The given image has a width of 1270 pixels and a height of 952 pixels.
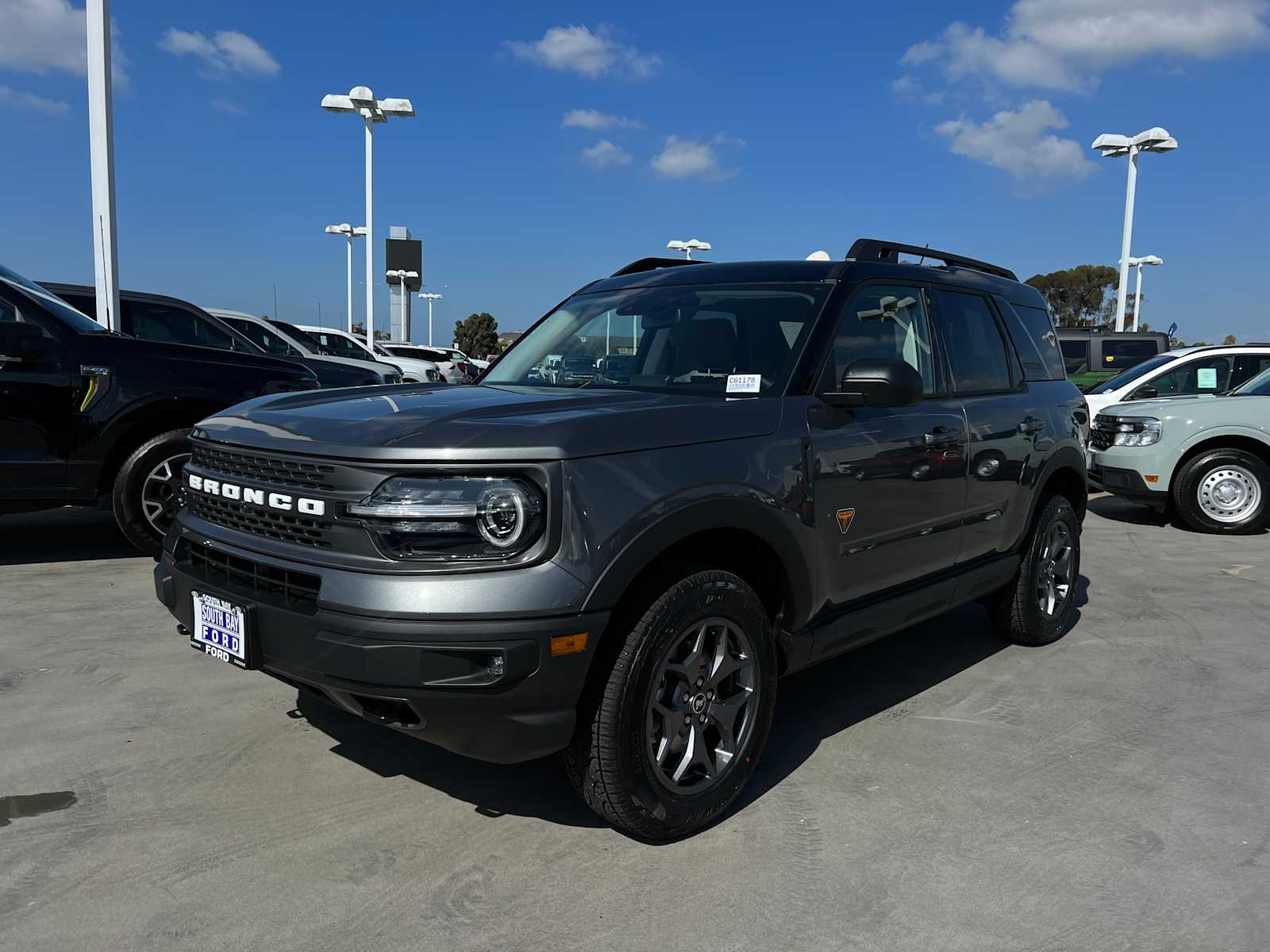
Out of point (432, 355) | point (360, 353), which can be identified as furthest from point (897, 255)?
point (432, 355)

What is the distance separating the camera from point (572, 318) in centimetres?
437

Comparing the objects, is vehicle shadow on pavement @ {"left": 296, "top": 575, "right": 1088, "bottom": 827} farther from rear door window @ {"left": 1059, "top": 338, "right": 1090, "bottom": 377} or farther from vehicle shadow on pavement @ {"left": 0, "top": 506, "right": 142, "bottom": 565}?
rear door window @ {"left": 1059, "top": 338, "right": 1090, "bottom": 377}

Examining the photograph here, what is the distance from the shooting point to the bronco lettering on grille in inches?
107

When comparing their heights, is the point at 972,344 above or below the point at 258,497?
above

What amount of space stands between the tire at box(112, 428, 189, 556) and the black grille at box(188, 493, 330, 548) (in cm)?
308

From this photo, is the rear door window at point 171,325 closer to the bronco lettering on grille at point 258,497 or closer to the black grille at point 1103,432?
the bronco lettering on grille at point 258,497

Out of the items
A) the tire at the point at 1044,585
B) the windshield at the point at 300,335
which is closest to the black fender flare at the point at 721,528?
the tire at the point at 1044,585

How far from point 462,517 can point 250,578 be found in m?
0.78

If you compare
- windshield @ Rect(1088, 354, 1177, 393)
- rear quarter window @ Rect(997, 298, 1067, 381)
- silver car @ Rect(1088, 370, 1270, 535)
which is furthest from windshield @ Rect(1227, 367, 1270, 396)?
rear quarter window @ Rect(997, 298, 1067, 381)

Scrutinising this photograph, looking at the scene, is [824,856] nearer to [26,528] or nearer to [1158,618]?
[1158,618]

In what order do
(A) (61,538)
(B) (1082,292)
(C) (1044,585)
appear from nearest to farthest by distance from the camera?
(C) (1044,585)
(A) (61,538)
(B) (1082,292)

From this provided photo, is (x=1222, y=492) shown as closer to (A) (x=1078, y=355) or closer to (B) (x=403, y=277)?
(A) (x=1078, y=355)

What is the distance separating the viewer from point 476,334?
97062mm

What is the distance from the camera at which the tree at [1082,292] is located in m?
61.1
